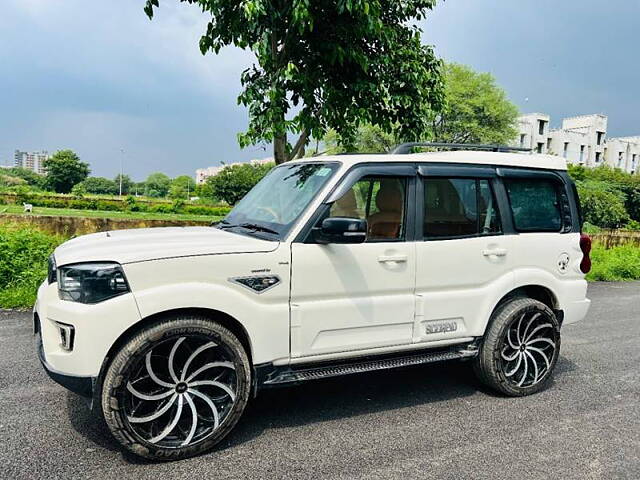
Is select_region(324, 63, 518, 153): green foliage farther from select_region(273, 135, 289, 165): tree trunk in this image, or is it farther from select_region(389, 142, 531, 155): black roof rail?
select_region(389, 142, 531, 155): black roof rail

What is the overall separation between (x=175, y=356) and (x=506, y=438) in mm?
2342

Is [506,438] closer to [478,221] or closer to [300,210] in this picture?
[478,221]

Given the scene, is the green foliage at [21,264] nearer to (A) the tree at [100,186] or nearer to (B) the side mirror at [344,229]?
(B) the side mirror at [344,229]

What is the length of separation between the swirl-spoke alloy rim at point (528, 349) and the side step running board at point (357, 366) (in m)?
Answer: 0.35

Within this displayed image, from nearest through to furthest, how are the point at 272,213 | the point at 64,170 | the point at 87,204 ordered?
the point at 272,213
the point at 87,204
the point at 64,170

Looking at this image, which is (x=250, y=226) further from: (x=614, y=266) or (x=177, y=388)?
(x=614, y=266)

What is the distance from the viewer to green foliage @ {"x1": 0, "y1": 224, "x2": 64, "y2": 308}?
6.71 m

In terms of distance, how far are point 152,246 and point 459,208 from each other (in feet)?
7.89

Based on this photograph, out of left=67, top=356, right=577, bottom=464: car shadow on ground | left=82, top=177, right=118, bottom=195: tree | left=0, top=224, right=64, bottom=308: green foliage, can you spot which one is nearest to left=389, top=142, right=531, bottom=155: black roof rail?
left=67, top=356, right=577, bottom=464: car shadow on ground

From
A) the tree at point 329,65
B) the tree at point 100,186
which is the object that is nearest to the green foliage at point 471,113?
the tree at point 329,65

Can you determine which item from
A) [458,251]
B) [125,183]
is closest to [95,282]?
[458,251]

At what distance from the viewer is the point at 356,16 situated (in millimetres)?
6102

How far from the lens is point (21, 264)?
735 centimetres

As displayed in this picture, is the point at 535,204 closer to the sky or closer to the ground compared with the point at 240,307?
closer to the sky
